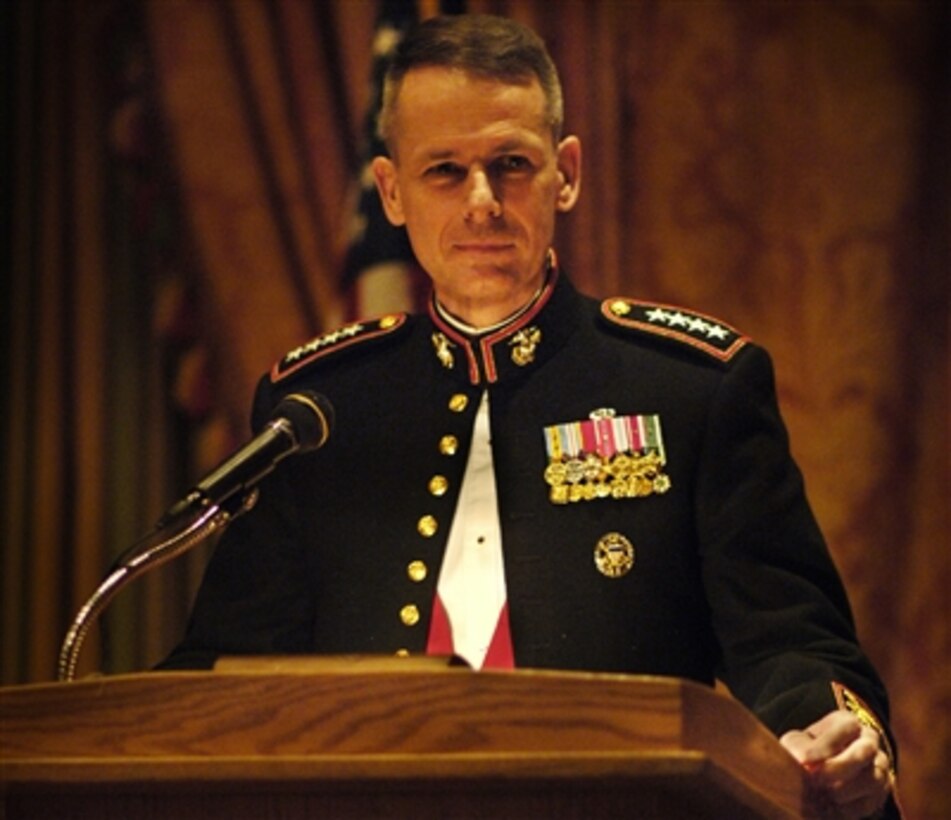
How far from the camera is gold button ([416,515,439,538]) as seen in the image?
252 cm

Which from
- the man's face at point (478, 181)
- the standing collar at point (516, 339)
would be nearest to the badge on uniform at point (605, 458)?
the standing collar at point (516, 339)

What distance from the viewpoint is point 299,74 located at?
154 inches

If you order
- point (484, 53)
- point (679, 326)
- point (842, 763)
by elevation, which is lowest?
point (842, 763)

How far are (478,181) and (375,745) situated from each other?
1.11 meters

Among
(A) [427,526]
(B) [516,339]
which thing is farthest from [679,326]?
(A) [427,526]

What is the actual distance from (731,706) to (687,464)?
824 millimetres

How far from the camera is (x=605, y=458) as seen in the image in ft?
8.25

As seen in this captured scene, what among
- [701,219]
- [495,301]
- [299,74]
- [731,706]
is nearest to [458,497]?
[495,301]

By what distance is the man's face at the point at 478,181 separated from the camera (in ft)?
8.45

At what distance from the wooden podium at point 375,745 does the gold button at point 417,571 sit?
2.49 feet

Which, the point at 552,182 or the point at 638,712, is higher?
the point at 552,182

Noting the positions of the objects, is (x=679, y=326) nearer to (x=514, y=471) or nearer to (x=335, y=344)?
(x=514, y=471)

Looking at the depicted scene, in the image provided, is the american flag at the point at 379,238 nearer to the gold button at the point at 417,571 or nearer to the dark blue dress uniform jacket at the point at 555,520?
the dark blue dress uniform jacket at the point at 555,520

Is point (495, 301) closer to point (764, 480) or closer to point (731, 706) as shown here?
point (764, 480)
